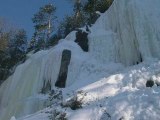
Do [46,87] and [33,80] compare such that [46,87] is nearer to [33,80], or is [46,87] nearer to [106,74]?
[33,80]

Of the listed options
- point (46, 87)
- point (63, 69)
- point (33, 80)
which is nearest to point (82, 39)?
point (63, 69)

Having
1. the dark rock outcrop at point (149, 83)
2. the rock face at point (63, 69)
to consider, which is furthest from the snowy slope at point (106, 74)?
the rock face at point (63, 69)

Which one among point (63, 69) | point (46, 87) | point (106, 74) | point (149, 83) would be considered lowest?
point (149, 83)

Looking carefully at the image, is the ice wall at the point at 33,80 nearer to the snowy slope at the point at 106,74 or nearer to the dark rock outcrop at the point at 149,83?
the snowy slope at the point at 106,74

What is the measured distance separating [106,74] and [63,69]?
10.5 ft

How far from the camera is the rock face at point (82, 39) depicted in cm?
2530

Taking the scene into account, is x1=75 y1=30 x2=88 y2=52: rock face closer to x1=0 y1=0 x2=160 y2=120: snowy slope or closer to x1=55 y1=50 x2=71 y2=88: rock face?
x1=0 y1=0 x2=160 y2=120: snowy slope

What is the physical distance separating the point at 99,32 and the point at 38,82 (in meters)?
4.46

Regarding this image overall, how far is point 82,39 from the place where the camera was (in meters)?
26.0

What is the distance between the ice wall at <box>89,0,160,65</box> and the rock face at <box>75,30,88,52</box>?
0.49 metres

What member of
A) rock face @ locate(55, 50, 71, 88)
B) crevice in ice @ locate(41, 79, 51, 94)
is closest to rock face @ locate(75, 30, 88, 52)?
rock face @ locate(55, 50, 71, 88)

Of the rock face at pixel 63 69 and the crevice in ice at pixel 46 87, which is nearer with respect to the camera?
the rock face at pixel 63 69

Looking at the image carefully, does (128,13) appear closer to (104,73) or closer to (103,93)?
(104,73)

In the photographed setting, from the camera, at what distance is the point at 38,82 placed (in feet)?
81.8
